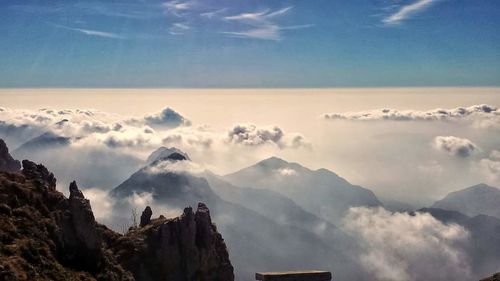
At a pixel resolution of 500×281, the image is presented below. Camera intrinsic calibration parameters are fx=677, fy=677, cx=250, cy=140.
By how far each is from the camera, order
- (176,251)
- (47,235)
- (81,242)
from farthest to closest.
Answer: (176,251)
(81,242)
(47,235)

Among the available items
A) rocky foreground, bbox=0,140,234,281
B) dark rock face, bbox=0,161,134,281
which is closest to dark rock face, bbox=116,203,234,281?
Result: rocky foreground, bbox=0,140,234,281

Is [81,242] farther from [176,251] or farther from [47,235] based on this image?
[176,251]

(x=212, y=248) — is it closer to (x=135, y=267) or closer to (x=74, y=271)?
(x=135, y=267)

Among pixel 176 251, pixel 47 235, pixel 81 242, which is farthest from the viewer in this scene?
pixel 176 251

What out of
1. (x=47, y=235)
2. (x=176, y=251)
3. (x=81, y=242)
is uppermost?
(x=47, y=235)

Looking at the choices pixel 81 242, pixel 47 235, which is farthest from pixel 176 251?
pixel 47 235

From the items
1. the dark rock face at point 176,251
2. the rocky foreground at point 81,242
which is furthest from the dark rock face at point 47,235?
the dark rock face at point 176,251

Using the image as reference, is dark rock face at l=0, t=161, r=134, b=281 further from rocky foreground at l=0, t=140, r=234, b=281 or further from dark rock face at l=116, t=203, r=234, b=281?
dark rock face at l=116, t=203, r=234, b=281

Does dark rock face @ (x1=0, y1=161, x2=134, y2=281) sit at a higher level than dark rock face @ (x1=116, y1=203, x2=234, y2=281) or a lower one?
higher
